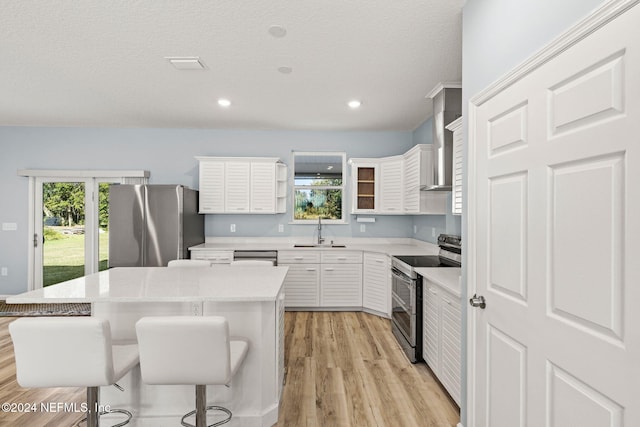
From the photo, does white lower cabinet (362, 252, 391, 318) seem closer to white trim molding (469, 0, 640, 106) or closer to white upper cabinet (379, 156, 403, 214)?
white upper cabinet (379, 156, 403, 214)

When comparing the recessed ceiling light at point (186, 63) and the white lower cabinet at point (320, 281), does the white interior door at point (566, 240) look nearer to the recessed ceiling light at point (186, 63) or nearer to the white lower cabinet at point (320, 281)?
the recessed ceiling light at point (186, 63)

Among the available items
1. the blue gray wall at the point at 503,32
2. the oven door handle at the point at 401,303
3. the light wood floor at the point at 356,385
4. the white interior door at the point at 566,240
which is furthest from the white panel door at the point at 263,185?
the white interior door at the point at 566,240

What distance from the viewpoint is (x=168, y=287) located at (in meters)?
2.12

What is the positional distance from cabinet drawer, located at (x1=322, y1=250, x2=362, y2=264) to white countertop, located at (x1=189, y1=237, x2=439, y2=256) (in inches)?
2.2

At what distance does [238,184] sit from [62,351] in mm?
3535

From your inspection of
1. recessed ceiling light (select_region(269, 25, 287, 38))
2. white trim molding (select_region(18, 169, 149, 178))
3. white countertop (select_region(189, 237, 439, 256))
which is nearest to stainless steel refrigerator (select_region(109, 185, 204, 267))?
white countertop (select_region(189, 237, 439, 256))

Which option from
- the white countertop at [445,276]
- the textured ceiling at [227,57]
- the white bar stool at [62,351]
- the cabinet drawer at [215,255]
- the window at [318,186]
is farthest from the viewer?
the window at [318,186]

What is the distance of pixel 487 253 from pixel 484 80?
95 cm

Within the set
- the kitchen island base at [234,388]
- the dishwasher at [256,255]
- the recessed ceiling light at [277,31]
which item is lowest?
the kitchen island base at [234,388]

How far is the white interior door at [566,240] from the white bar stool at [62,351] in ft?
6.27

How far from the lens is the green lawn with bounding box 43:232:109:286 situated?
5266 mm

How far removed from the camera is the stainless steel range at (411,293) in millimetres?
3041

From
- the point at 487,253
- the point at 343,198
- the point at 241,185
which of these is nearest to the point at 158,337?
the point at 487,253

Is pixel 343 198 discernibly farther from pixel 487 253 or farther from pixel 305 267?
pixel 487 253
